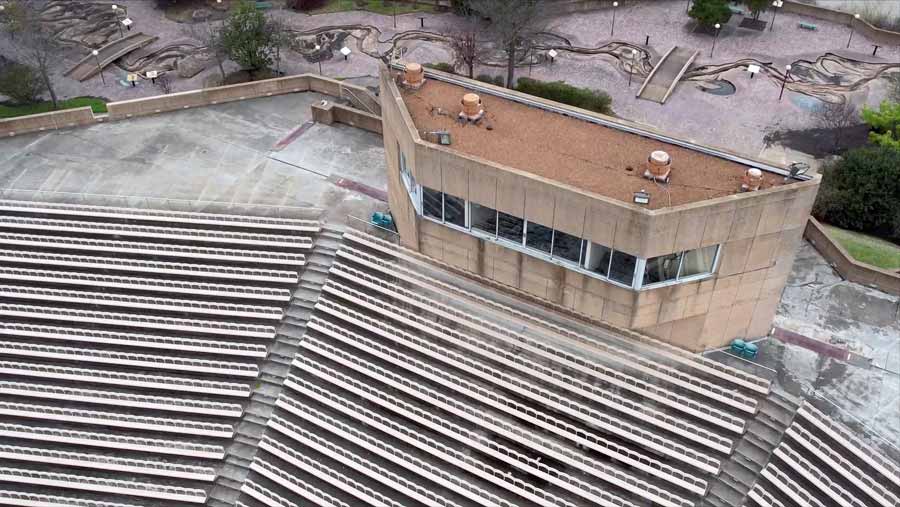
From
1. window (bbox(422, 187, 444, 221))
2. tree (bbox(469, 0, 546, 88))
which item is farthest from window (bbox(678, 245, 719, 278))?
tree (bbox(469, 0, 546, 88))

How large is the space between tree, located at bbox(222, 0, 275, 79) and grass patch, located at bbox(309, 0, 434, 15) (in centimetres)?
1214

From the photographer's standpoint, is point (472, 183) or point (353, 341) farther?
point (353, 341)

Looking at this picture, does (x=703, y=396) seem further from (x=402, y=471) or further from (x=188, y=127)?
(x=188, y=127)

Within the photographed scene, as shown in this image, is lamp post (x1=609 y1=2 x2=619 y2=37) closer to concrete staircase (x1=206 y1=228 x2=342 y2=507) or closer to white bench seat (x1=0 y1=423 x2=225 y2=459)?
concrete staircase (x1=206 y1=228 x2=342 y2=507)

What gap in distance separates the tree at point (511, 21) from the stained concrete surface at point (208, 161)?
527 inches

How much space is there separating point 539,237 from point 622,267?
258 cm

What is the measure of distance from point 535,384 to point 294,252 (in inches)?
403

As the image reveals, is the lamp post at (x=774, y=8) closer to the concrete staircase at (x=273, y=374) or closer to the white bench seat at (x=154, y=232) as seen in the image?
the concrete staircase at (x=273, y=374)

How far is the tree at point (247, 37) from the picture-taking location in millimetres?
42562

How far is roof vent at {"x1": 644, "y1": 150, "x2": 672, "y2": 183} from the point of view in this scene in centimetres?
2095

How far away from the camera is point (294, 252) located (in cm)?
2717

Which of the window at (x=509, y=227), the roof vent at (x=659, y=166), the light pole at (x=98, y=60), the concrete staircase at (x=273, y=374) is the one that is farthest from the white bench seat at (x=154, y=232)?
the light pole at (x=98, y=60)

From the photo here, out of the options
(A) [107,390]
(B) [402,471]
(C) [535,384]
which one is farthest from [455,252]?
(A) [107,390]

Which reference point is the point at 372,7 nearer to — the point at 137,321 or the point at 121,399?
the point at 137,321
